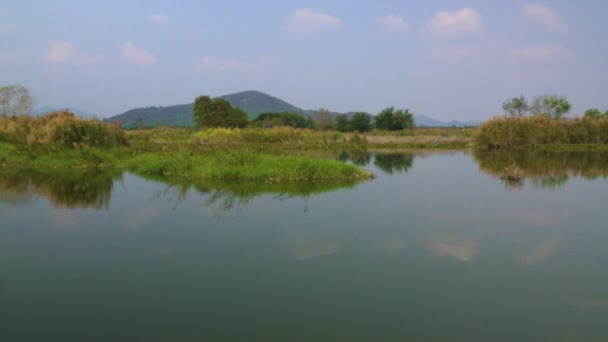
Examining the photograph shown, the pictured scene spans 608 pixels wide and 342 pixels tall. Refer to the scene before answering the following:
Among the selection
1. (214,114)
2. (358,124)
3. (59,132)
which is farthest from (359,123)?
(59,132)

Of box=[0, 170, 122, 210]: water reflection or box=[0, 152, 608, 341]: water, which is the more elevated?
box=[0, 170, 122, 210]: water reflection

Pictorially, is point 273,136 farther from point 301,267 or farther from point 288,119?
point 288,119

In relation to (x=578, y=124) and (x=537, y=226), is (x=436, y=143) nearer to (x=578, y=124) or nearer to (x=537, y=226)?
(x=578, y=124)

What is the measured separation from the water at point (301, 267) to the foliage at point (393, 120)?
52152 millimetres

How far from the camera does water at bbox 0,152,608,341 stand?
4602 mm

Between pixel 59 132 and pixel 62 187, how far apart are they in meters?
7.87

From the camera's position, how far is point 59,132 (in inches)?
811

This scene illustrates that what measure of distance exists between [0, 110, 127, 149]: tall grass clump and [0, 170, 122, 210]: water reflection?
3117 millimetres

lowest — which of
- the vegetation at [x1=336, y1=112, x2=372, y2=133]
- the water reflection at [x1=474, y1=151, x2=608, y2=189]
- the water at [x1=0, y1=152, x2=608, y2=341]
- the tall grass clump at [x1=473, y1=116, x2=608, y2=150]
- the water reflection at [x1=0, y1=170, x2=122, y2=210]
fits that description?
the water at [x1=0, y1=152, x2=608, y2=341]

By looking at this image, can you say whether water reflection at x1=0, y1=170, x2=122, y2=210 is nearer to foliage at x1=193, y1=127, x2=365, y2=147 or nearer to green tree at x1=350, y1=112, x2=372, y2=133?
foliage at x1=193, y1=127, x2=365, y2=147

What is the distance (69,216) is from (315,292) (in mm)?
6983

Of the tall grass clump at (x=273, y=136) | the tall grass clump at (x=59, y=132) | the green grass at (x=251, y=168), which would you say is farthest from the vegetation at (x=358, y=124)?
the green grass at (x=251, y=168)

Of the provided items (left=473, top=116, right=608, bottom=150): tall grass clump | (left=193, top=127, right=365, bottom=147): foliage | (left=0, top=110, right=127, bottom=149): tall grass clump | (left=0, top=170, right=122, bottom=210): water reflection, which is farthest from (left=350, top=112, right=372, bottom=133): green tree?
(left=0, top=170, right=122, bottom=210): water reflection

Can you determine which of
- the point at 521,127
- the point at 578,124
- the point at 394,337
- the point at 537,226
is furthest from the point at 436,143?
the point at 394,337
